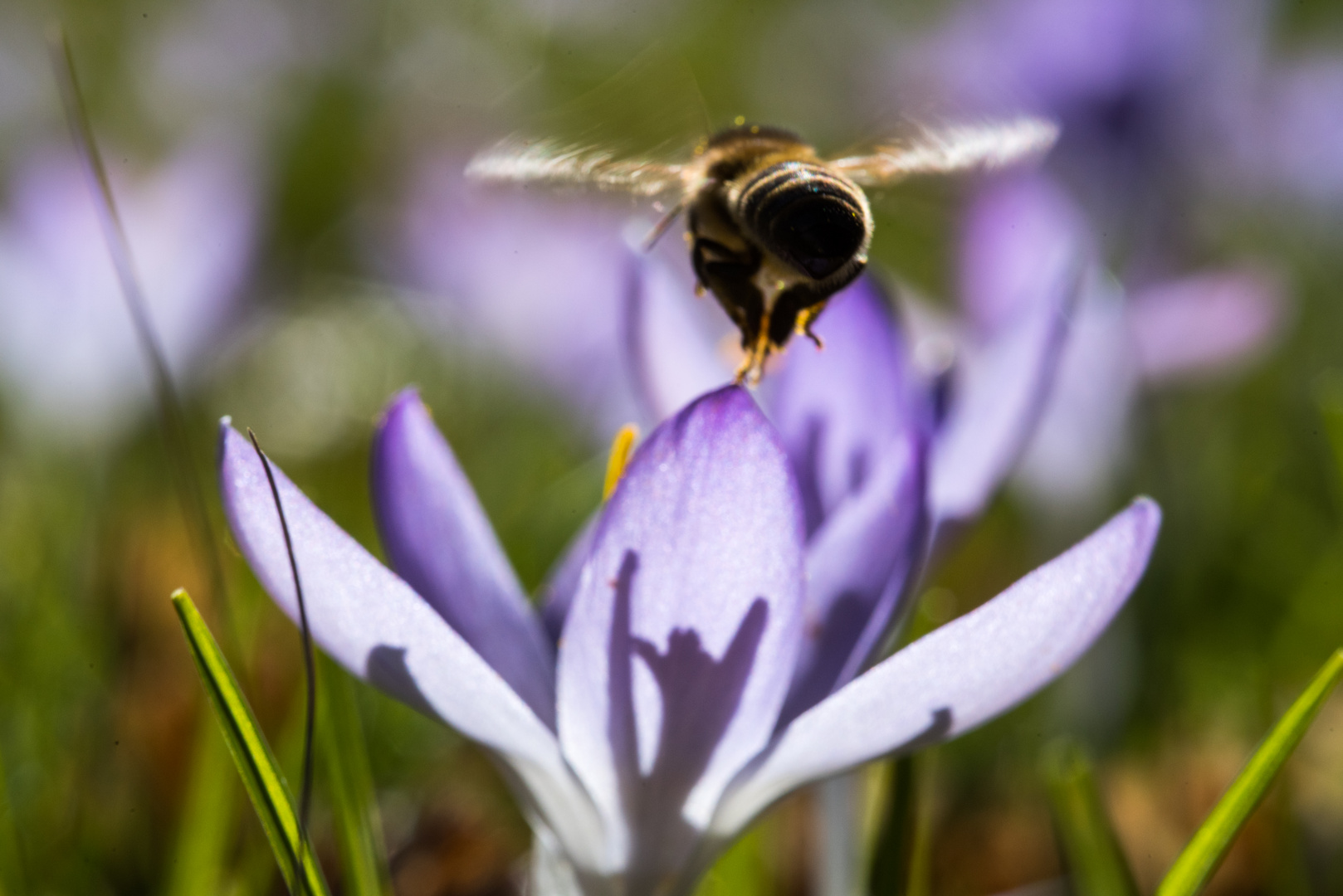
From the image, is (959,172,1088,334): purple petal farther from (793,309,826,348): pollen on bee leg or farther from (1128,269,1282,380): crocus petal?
(793,309,826,348): pollen on bee leg

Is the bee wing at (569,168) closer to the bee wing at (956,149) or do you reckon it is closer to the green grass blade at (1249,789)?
the bee wing at (956,149)

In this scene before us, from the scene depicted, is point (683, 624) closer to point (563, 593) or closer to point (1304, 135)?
point (563, 593)

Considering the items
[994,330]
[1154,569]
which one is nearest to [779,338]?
[994,330]

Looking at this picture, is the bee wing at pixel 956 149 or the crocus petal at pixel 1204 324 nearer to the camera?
the bee wing at pixel 956 149

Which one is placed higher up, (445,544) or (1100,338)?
(445,544)

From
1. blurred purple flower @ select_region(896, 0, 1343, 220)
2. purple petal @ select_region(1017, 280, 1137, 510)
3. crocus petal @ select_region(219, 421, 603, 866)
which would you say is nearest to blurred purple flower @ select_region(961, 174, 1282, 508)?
purple petal @ select_region(1017, 280, 1137, 510)

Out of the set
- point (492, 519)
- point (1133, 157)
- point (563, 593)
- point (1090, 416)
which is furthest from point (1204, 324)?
point (563, 593)

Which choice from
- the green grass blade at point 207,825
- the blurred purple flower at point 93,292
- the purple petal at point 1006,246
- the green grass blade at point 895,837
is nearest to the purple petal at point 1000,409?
the green grass blade at point 895,837
